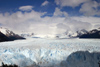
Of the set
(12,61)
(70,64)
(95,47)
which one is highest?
(95,47)

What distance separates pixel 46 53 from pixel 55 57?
267 cm

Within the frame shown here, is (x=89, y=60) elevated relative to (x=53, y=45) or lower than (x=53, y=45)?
lower

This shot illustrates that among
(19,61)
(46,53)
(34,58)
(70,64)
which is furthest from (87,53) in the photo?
(19,61)

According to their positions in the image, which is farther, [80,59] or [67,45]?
[67,45]

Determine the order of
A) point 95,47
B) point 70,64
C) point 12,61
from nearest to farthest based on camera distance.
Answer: point 12,61 < point 70,64 < point 95,47

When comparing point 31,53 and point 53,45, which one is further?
point 53,45

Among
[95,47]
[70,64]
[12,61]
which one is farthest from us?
[95,47]

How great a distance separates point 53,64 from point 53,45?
5604mm

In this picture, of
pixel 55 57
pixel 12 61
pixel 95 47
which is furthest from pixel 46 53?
pixel 95 47

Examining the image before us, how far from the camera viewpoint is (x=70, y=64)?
95.8ft

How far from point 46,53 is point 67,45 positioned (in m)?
6.83

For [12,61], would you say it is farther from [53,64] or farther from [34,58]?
[53,64]

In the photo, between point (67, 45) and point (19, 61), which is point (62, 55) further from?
point (19, 61)

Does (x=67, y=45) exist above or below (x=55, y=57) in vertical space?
above
